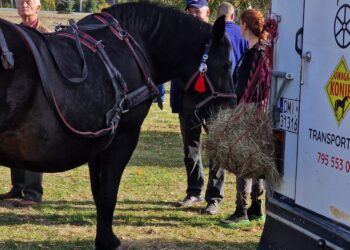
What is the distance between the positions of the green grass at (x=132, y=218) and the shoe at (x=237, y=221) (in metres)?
0.07

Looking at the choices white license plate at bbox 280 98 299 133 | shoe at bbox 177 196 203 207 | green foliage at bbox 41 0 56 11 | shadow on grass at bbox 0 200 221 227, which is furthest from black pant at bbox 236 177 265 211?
green foliage at bbox 41 0 56 11

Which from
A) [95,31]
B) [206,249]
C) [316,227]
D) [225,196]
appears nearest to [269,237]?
[316,227]

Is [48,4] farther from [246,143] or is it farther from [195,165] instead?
[246,143]

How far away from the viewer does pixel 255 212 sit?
237 inches

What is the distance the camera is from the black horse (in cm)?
366

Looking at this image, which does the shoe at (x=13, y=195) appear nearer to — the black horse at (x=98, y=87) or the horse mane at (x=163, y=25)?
the black horse at (x=98, y=87)

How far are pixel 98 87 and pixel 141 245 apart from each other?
1790mm

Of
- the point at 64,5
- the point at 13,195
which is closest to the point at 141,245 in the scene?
the point at 13,195

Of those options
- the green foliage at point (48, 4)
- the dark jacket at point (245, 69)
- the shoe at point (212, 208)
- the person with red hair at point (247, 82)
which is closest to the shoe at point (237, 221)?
the person with red hair at point (247, 82)

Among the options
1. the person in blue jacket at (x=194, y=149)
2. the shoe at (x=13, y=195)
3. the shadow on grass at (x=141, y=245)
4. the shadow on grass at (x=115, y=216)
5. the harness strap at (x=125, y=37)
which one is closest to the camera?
the harness strap at (x=125, y=37)

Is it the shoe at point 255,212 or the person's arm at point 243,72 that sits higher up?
the person's arm at point 243,72

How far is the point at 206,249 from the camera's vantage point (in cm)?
520

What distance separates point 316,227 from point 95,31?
2.08 meters

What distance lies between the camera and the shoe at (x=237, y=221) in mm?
5750
